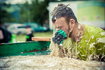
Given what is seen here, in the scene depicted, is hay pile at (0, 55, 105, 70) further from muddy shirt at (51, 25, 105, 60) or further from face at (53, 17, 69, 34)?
face at (53, 17, 69, 34)

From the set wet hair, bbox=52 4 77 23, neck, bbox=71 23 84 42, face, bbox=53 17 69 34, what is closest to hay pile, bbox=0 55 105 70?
neck, bbox=71 23 84 42

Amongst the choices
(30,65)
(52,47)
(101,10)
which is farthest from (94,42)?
(101,10)

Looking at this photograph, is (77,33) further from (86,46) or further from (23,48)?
(23,48)

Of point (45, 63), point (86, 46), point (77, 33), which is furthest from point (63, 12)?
point (45, 63)

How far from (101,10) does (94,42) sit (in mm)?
3182

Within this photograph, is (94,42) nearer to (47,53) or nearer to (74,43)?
(74,43)

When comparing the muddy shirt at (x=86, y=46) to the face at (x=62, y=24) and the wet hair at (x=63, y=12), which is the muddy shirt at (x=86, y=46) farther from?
the wet hair at (x=63, y=12)

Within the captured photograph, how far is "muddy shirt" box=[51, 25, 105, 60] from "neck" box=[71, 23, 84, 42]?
5cm

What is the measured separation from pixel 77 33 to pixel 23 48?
0.77 m

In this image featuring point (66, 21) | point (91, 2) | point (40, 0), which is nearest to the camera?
point (66, 21)

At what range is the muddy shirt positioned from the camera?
14.3 feet

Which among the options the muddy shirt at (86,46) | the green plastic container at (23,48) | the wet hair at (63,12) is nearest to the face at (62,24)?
the wet hair at (63,12)

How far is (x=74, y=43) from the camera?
14.4 ft

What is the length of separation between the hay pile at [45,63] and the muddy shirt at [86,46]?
8 centimetres
